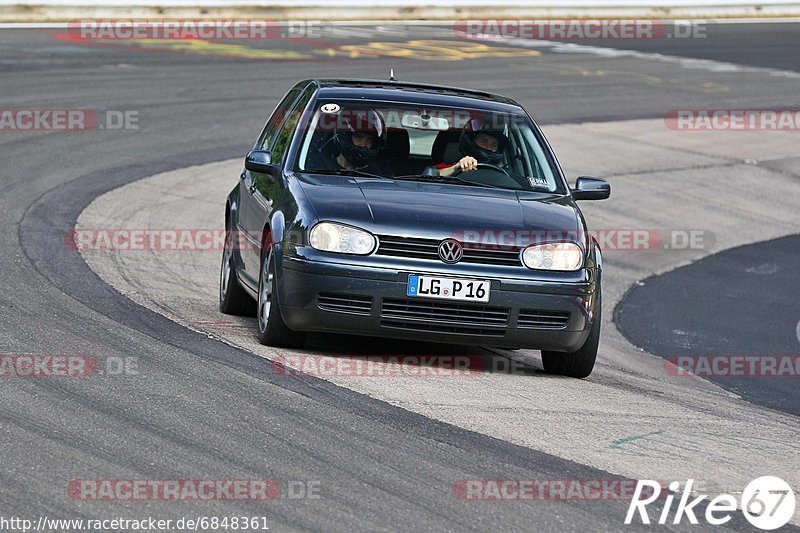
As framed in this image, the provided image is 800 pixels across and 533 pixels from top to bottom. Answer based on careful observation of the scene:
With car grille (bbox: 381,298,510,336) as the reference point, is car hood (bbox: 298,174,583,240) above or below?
above

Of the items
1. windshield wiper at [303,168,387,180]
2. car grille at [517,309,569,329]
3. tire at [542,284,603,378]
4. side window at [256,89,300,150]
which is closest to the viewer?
car grille at [517,309,569,329]

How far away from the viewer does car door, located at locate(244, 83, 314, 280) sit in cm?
923

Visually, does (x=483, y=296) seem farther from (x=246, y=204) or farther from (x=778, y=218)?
(x=778, y=218)

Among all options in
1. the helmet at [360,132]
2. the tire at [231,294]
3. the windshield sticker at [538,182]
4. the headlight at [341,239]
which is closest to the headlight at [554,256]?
the headlight at [341,239]

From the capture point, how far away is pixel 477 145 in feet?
31.3

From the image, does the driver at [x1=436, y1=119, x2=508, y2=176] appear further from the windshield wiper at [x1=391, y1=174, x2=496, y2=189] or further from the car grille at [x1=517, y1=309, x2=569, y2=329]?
the car grille at [x1=517, y1=309, x2=569, y2=329]

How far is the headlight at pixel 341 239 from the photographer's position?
820cm

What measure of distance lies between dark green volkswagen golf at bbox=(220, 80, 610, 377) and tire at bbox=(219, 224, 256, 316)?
39 centimetres

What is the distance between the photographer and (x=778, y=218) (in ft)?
59.5

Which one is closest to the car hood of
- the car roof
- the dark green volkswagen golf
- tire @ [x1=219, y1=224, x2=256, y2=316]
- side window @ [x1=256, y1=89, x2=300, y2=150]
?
the dark green volkswagen golf

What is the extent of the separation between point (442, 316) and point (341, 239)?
27.7 inches

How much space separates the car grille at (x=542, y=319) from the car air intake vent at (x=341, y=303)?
0.87 metres

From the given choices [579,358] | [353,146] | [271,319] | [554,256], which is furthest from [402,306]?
[353,146]

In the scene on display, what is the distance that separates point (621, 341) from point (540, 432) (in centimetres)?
498
